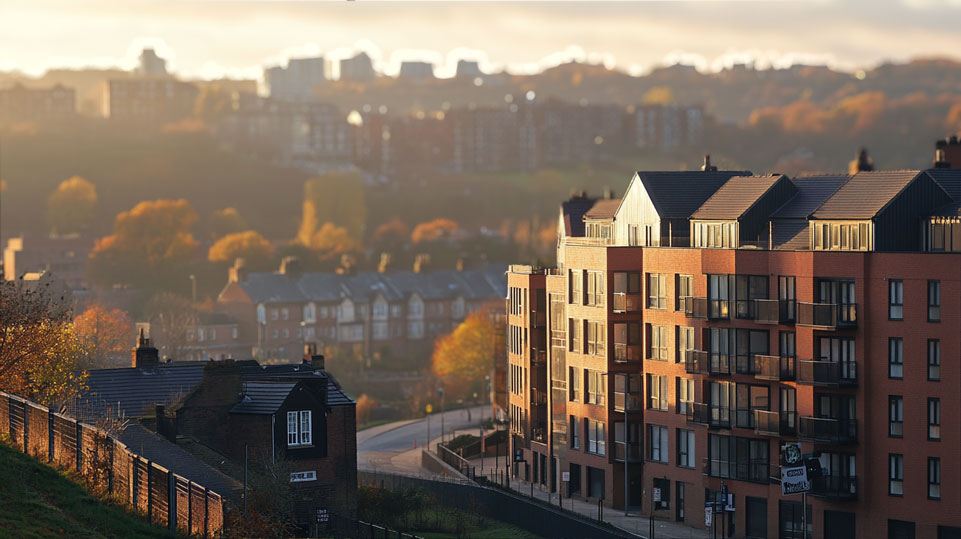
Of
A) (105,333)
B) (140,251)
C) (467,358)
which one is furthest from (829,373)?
(140,251)

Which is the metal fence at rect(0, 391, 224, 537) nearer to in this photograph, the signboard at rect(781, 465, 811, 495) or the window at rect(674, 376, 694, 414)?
the signboard at rect(781, 465, 811, 495)

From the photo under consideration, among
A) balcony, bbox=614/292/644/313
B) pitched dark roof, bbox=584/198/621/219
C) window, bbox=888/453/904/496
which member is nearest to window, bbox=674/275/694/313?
balcony, bbox=614/292/644/313

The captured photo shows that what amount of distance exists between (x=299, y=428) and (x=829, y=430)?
22.0m

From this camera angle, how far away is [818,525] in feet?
226

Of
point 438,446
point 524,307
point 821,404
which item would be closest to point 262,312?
point 438,446

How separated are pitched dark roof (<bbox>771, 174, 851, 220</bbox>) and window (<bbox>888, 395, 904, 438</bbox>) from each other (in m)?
9.77

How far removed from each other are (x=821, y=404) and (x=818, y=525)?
505cm

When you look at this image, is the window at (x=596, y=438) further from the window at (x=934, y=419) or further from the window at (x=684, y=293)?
the window at (x=934, y=419)

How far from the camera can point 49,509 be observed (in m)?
40.2

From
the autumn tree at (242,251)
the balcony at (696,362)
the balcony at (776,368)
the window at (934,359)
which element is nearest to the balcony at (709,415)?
the balcony at (696,362)

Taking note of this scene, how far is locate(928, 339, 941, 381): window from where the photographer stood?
2569 inches

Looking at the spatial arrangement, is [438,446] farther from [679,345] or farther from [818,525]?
[818,525]

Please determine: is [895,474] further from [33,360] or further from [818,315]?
[33,360]

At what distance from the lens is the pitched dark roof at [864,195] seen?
2719 inches
